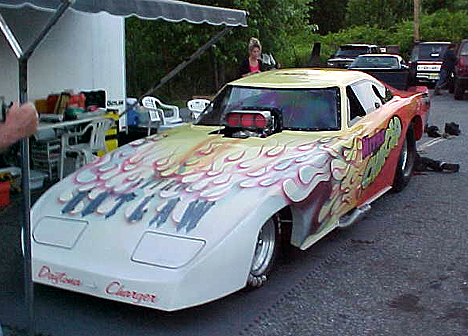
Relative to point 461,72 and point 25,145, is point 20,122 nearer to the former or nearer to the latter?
point 25,145

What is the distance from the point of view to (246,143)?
5.16m

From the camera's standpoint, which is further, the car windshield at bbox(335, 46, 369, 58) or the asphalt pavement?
the car windshield at bbox(335, 46, 369, 58)

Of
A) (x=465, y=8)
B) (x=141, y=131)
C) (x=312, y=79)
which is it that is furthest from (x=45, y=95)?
(x=465, y=8)

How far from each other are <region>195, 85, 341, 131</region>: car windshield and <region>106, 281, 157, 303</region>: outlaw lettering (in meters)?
2.19

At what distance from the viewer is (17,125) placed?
244 cm

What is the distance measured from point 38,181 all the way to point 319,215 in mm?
3807

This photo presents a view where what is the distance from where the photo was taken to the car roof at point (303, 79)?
5926 millimetres

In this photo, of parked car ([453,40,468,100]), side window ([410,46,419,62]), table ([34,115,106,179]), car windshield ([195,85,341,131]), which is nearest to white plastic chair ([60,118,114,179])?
table ([34,115,106,179])

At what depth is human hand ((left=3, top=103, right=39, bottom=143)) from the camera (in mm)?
2418

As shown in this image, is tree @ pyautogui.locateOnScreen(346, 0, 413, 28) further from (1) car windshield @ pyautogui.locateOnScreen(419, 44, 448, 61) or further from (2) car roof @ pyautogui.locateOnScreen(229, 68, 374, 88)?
(2) car roof @ pyautogui.locateOnScreen(229, 68, 374, 88)

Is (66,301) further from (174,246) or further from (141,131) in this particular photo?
(141,131)

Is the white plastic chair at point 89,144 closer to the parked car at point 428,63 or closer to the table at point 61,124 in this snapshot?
the table at point 61,124

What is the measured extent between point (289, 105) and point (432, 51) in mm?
18473

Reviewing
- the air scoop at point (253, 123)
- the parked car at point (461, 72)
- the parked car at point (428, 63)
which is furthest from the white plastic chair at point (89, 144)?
the parked car at point (428, 63)
